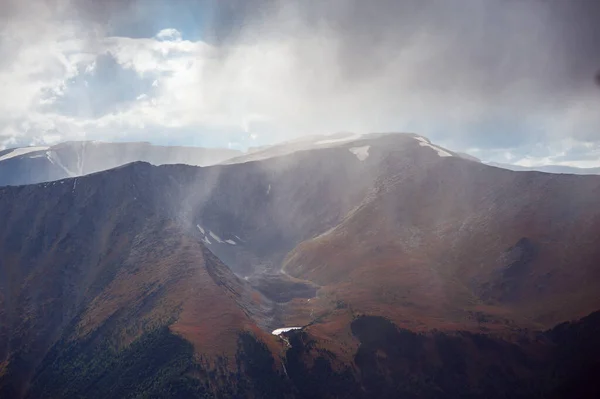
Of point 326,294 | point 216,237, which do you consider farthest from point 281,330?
point 216,237

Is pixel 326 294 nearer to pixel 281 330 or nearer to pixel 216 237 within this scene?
pixel 281 330

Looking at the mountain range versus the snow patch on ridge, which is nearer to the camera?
the mountain range

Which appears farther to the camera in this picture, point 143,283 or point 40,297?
point 40,297

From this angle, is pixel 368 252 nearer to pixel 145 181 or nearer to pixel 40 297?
pixel 145 181

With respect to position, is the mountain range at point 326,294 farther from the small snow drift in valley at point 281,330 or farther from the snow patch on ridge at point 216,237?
the snow patch on ridge at point 216,237

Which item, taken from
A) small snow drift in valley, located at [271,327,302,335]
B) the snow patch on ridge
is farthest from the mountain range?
the snow patch on ridge

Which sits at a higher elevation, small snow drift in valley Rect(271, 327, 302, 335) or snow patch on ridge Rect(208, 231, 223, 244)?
snow patch on ridge Rect(208, 231, 223, 244)

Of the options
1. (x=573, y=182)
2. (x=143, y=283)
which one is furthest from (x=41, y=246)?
(x=573, y=182)

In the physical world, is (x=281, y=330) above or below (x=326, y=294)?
above

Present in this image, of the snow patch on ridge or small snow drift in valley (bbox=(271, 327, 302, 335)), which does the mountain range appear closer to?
small snow drift in valley (bbox=(271, 327, 302, 335))
